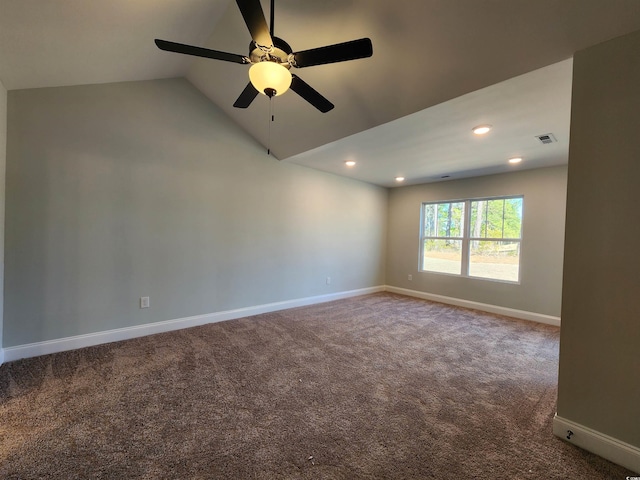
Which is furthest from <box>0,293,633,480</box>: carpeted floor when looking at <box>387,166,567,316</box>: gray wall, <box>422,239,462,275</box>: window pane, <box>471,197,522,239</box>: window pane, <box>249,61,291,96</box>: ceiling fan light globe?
<box>249,61,291,96</box>: ceiling fan light globe

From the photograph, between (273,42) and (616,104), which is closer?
(616,104)

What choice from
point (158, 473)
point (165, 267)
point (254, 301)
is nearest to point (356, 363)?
point (158, 473)

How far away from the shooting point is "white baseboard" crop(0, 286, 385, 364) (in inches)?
98.7

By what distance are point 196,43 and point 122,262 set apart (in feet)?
7.90

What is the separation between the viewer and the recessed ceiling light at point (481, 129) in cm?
264

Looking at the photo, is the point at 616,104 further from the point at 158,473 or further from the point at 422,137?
the point at 158,473

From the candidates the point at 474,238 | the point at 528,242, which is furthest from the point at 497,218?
the point at 528,242

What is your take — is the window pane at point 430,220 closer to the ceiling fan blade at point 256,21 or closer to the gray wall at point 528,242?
the gray wall at point 528,242

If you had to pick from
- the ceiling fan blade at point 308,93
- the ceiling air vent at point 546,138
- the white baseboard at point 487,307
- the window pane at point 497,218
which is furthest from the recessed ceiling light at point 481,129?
the white baseboard at point 487,307

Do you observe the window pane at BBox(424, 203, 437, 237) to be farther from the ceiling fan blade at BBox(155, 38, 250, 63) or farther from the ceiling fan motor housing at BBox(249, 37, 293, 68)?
the ceiling fan blade at BBox(155, 38, 250, 63)

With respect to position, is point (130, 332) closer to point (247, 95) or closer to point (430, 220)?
point (247, 95)

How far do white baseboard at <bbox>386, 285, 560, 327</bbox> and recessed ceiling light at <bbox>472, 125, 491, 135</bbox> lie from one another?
298 centimetres

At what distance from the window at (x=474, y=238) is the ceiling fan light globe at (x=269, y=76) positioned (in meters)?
4.30

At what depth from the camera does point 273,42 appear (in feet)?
5.26
